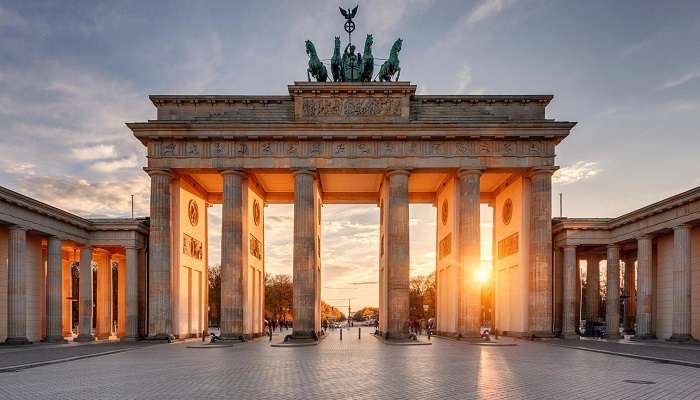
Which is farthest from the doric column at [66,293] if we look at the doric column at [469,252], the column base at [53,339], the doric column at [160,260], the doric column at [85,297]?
the doric column at [469,252]

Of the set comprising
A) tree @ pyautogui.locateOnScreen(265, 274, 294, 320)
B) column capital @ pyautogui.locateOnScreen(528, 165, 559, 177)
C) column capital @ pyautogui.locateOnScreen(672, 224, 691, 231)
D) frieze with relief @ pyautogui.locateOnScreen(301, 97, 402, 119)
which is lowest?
tree @ pyautogui.locateOnScreen(265, 274, 294, 320)

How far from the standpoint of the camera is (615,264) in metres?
39.9

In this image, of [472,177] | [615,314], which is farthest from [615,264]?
[472,177]

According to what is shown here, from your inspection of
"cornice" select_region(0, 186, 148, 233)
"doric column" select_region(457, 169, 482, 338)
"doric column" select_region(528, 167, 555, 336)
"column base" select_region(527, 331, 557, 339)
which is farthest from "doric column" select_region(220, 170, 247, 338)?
"doric column" select_region(528, 167, 555, 336)

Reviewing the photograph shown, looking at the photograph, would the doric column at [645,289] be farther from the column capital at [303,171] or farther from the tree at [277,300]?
the tree at [277,300]

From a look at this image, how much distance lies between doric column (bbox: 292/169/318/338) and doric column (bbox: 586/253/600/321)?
23.0m

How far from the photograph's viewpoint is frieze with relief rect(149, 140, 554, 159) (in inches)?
1474

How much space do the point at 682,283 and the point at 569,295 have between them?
25.2 feet

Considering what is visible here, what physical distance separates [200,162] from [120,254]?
47.3 feet

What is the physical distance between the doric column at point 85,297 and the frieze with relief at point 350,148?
9.26 m

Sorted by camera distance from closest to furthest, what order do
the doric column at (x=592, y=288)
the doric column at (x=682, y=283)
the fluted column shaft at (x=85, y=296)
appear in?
the doric column at (x=682, y=283) → the fluted column shaft at (x=85, y=296) → the doric column at (x=592, y=288)

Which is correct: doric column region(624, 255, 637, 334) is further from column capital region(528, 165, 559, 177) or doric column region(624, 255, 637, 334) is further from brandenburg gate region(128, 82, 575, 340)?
column capital region(528, 165, 559, 177)

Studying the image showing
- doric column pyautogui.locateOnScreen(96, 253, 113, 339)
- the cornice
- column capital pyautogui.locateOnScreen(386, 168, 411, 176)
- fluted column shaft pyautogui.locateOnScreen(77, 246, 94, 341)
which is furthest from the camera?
doric column pyautogui.locateOnScreen(96, 253, 113, 339)

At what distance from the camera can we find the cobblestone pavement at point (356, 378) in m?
13.5
